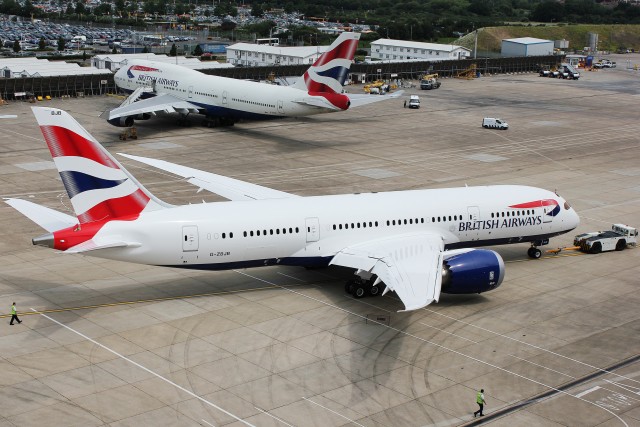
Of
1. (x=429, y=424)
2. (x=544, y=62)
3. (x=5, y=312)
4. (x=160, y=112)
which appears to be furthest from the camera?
(x=544, y=62)

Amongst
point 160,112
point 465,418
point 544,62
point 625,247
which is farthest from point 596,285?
point 544,62

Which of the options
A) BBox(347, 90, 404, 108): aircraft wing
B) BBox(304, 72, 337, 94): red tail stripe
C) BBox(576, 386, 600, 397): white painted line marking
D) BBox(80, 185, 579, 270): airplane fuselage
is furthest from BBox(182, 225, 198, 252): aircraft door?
BBox(347, 90, 404, 108): aircraft wing

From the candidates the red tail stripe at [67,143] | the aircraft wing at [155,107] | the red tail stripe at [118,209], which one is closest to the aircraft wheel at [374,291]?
the red tail stripe at [118,209]

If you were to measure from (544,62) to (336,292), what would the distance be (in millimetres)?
137421

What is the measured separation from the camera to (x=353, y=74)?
136 meters

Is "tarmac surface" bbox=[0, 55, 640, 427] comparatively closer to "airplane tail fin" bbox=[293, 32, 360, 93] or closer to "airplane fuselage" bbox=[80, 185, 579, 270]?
"airplane fuselage" bbox=[80, 185, 579, 270]

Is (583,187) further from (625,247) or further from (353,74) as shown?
(353,74)

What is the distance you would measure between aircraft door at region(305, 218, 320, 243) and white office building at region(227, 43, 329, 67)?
10547cm

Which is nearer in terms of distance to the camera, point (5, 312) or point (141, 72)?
point (5, 312)

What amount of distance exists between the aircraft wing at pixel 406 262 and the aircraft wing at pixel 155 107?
49090 mm

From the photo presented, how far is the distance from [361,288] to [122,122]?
5021 centimetres

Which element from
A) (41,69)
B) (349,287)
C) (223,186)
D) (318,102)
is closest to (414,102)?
(318,102)

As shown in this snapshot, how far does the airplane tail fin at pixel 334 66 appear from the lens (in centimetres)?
8150

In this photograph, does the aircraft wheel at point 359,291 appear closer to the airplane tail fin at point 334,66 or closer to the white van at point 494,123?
the airplane tail fin at point 334,66
